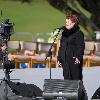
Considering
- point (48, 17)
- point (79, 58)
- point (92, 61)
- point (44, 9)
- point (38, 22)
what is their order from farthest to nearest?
point (44, 9) → point (48, 17) → point (38, 22) → point (92, 61) → point (79, 58)

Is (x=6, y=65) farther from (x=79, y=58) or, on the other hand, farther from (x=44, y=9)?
(x=44, y=9)

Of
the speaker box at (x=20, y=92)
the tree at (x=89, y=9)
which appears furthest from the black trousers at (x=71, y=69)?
the tree at (x=89, y=9)

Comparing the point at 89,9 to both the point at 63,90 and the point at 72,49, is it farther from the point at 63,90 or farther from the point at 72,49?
the point at 63,90

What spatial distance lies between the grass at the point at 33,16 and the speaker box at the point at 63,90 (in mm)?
26230

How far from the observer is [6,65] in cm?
860

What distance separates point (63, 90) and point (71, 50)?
161cm

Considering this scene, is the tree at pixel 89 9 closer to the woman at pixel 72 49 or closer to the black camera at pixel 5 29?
the woman at pixel 72 49

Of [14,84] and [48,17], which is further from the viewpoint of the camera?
[48,17]

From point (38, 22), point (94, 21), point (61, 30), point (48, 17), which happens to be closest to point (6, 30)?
point (61, 30)

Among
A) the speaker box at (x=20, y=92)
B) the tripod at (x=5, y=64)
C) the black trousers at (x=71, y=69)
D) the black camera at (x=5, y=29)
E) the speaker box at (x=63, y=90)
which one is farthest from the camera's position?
the black trousers at (x=71, y=69)

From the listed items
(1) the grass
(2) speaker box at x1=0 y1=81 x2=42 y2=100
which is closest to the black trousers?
(2) speaker box at x1=0 y1=81 x2=42 y2=100

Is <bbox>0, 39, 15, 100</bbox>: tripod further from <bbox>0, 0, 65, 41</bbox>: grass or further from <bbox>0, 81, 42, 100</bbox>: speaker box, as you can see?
<bbox>0, 0, 65, 41</bbox>: grass

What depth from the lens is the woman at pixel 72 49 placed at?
8.93m

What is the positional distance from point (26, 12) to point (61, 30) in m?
32.2
